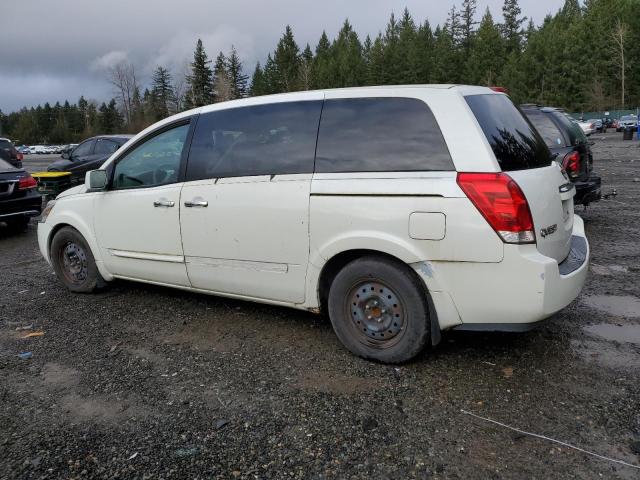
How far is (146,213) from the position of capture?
4.83 metres

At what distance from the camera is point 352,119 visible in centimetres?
384

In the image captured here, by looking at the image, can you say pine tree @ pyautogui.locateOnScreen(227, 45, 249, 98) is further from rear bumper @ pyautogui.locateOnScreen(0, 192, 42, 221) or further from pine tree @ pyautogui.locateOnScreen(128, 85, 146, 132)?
rear bumper @ pyautogui.locateOnScreen(0, 192, 42, 221)

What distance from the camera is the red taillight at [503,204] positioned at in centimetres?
318

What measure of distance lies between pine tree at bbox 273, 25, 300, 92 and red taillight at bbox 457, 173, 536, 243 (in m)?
101

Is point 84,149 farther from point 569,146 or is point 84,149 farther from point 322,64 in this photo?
point 322,64

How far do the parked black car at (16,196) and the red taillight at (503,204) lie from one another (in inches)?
346

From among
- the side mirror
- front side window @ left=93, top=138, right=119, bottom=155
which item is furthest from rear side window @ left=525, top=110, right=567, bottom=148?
front side window @ left=93, top=138, right=119, bottom=155

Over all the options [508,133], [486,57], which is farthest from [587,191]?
[486,57]

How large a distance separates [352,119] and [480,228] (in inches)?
49.8

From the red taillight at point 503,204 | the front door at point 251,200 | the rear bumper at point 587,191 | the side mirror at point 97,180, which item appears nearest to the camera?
the red taillight at point 503,204

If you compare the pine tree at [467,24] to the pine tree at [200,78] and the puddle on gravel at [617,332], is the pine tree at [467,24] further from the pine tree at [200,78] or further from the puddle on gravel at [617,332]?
the puddle on gravel at [617,332]

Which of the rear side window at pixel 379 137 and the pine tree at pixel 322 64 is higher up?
the pine tree at pixel 322 64

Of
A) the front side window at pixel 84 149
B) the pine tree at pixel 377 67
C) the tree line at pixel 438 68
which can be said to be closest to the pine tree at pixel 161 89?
the tree line at pixel 438 68

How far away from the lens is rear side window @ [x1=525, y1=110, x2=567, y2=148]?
7.75 m
